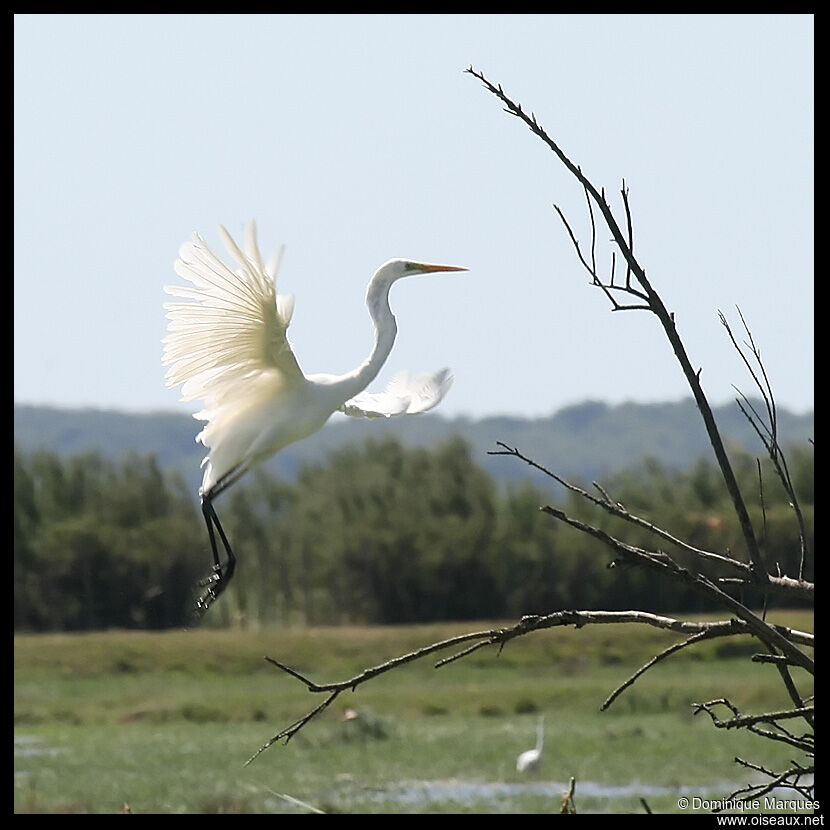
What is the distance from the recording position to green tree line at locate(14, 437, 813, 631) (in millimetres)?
35000

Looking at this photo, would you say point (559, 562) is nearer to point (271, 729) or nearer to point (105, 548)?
point (105, 548)

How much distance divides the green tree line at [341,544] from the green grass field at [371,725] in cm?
575

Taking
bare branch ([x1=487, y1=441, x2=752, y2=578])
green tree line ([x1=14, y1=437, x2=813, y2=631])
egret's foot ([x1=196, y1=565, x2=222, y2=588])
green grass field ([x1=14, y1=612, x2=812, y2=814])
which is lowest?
green grass field ([x1=14, y1=612, x2=812, y2=814])

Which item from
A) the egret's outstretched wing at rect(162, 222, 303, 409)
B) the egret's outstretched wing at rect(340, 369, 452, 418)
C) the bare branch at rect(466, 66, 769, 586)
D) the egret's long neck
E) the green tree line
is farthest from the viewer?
the green tree line

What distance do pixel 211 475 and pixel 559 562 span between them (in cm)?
3278

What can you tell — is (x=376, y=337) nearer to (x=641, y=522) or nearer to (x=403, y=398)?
(x=403, y=398)

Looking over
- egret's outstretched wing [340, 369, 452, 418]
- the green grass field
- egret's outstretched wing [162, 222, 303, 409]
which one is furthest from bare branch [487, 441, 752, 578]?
the green grass field

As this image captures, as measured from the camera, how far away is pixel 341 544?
38531 millimetres

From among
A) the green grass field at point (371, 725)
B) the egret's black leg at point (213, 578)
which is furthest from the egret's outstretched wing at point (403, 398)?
the green grass field at point (371, 725)

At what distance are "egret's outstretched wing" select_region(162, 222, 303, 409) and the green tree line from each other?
28.2 meters

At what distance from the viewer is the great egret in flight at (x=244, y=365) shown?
4.34 m

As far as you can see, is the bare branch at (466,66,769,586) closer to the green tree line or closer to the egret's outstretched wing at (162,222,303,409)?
the egret's outstretched wing at (162,222,303,409)

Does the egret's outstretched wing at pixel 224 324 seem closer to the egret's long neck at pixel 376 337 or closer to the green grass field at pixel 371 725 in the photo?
the egret's long neck at pixel 376 337

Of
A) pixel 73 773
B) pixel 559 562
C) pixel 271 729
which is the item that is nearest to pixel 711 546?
pixel 559 562
